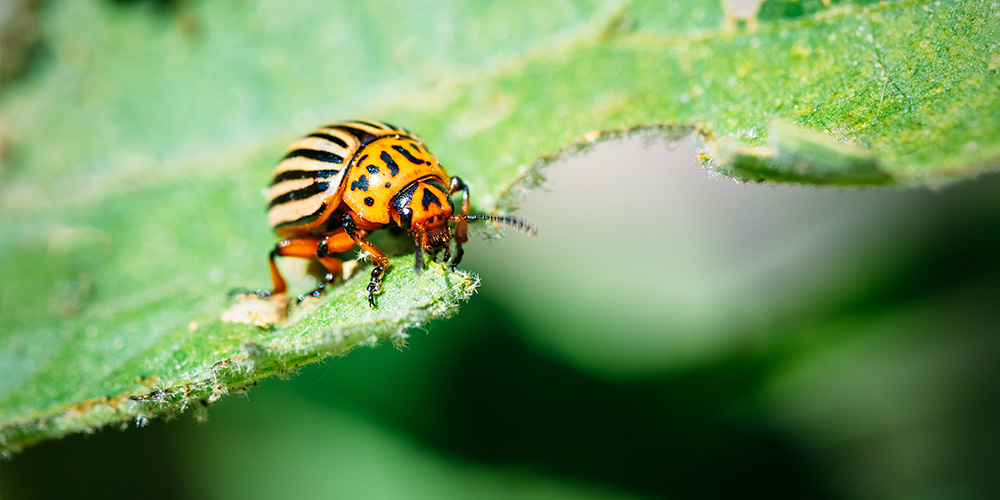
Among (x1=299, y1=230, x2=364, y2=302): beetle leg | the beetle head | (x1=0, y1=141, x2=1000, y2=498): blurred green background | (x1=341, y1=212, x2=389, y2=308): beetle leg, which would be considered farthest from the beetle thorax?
(x1=0, y1=141, x2=1000, y2=498): blurred green background

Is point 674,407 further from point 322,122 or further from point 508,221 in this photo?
point 322,122

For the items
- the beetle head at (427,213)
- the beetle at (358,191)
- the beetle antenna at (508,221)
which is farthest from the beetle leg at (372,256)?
the beetle antenna at (508,221)

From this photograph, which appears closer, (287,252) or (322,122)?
(287,252)

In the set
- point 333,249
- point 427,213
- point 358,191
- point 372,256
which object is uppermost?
point 358,191

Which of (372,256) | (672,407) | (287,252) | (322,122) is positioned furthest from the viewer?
(672,407)

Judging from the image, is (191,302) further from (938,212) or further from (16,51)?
(938,212)

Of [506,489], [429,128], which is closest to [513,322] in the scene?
[506,489]

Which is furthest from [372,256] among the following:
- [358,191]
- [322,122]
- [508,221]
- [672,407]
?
[672,407]

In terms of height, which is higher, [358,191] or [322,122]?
[322,122]

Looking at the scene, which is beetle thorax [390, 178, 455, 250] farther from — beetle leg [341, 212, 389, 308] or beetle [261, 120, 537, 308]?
beetle leg [341, 212, 389, 308]
